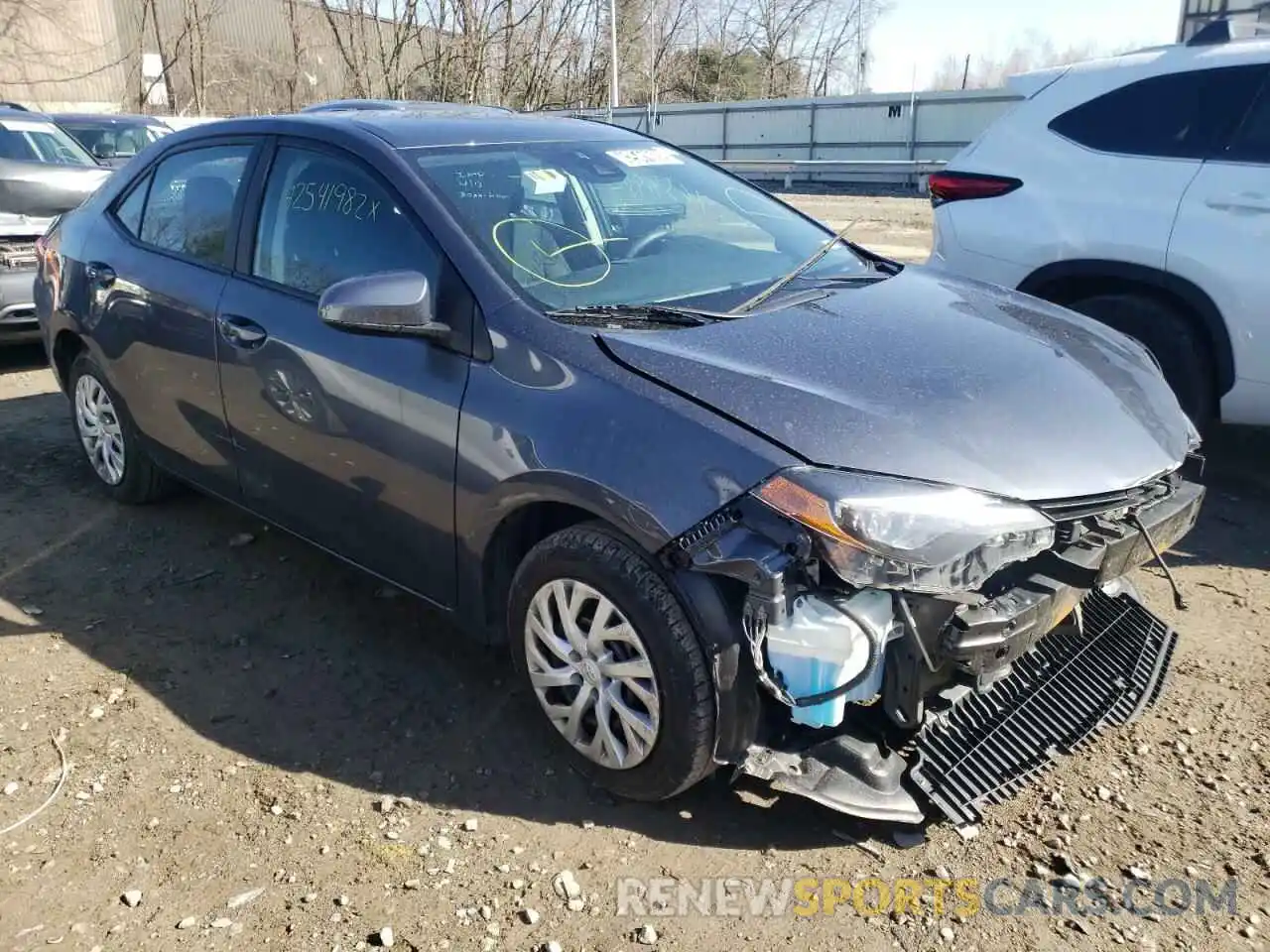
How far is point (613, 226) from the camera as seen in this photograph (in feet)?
11.4

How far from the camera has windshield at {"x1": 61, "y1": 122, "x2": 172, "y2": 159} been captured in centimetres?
1299

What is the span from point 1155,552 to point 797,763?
110 cm

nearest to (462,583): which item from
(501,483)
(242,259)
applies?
(501,483)

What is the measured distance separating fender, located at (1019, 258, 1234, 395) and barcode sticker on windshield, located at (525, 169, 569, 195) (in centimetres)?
233

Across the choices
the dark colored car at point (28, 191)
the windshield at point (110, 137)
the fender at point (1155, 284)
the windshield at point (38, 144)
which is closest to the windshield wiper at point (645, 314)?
the fender at point (1155, 284)

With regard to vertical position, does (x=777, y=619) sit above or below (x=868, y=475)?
below

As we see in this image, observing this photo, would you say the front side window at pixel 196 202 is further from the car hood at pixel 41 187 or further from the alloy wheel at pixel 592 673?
the car hood at pixel 41 187

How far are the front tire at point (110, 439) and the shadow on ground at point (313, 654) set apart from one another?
12 centimetres

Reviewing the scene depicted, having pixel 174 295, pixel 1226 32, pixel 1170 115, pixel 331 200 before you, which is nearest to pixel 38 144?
pixel 174 295

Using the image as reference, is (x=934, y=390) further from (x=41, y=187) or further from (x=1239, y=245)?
(x=41, y=187)

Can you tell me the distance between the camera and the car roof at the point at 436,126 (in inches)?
137

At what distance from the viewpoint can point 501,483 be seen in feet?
9.33

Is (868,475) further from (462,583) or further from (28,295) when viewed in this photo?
(28,295)

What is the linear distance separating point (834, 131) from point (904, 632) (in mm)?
25400
